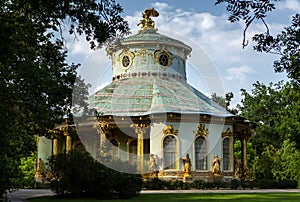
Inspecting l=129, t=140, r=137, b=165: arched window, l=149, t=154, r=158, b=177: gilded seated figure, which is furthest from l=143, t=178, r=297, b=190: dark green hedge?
l=129, t=140, r=137, b=165: arched window

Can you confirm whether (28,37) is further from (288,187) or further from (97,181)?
(288,187)

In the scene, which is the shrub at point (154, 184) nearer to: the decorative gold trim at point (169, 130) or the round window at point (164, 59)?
the decorative gold trim at point (169, 130)

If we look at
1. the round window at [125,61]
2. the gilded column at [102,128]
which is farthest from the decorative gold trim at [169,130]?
the round window at [125,61]

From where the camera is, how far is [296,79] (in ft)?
22.6

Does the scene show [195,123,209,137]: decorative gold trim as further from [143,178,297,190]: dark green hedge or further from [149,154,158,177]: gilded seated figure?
[143,178,297,190]: dark green hedge

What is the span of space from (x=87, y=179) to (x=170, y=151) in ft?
34.3

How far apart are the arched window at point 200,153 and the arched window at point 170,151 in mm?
1448

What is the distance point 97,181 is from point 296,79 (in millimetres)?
13796

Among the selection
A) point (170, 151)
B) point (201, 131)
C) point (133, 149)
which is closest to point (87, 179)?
point (170, 151)

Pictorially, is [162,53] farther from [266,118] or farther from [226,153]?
[266,118]

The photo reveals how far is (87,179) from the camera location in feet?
63.4

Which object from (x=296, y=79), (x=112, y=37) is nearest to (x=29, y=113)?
(x=112, y=37)

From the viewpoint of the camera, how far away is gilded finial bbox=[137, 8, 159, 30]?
3712cm

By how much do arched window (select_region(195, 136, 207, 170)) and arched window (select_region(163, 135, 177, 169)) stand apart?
145 centimetres
